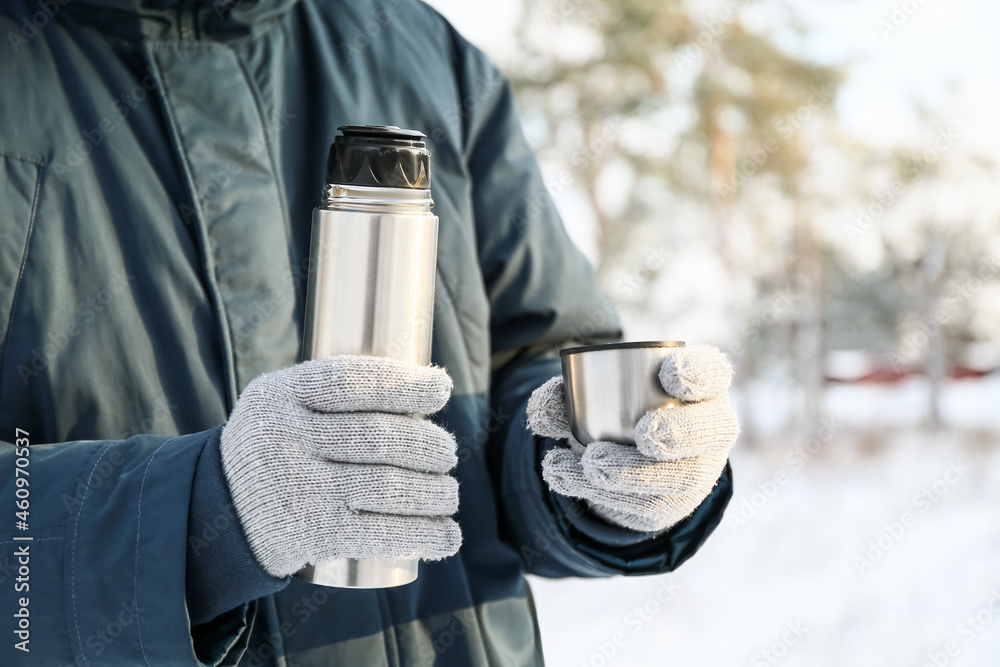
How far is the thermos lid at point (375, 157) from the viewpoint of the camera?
0.85 m

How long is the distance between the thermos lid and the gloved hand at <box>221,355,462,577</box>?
185 mm

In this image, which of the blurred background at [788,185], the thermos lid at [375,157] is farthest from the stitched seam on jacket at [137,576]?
the blurred background at [788,185]

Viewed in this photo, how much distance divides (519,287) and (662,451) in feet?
1.94

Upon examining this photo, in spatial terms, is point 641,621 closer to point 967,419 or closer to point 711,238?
point 711,238

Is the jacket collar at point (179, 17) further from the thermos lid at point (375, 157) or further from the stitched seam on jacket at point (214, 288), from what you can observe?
the thermos lid at point (375, 157)

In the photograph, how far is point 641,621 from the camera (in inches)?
209

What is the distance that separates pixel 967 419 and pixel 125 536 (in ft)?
63.2

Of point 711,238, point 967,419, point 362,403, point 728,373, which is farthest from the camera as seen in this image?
point 967,419

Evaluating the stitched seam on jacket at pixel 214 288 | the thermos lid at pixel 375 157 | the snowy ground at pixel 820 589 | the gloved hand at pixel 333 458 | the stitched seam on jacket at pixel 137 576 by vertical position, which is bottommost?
the snowy ground at pixel 820 589

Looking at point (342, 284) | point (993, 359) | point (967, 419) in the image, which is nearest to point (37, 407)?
point (342, 284)

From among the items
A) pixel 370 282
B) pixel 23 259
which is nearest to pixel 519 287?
pixel 370 282

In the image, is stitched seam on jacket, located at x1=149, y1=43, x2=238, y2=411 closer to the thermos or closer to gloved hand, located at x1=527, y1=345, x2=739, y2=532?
the thermos

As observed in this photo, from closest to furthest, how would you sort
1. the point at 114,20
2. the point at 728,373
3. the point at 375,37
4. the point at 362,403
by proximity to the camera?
1. the point at 362,403
2. the point at 728,373
3. the point at 114,20
4. the point at 375,37

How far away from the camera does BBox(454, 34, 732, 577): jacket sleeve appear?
4.48 ft
